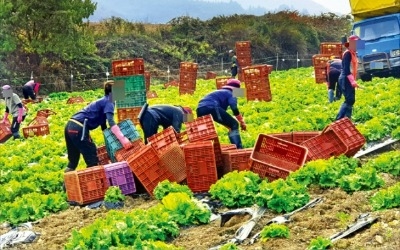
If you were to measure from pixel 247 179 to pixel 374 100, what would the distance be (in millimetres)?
7987

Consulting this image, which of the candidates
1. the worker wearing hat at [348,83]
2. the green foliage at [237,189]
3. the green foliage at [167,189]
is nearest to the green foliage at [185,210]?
the green foliage at [237,189]

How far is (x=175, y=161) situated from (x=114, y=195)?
1.00 m

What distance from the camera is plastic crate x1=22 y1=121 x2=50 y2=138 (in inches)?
690

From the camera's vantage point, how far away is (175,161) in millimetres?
9625

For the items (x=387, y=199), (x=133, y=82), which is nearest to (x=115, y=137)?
(x=387, y=199)

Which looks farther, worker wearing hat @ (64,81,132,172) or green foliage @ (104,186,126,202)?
worker wearing hat @ (64,81,132,172)

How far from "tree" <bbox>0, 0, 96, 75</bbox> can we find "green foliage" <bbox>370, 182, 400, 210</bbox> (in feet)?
85.9

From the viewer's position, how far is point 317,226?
22.9ft

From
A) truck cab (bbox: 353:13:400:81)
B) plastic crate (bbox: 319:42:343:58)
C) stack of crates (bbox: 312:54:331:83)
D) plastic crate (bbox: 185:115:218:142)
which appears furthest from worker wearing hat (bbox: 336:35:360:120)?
plastic crate (bbox: 319:42:343:58)

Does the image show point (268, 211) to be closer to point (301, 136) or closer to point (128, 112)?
point (301, 136)

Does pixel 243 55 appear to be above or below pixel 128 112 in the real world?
above

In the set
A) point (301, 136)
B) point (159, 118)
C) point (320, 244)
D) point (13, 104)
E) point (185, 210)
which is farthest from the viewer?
point (13, 104)

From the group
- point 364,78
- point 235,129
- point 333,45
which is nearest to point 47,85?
point 333,45

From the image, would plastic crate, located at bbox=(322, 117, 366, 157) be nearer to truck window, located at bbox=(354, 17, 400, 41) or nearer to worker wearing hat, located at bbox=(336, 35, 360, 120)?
worker wearing hat, located at bbox=(336, 35, 360, 120)
